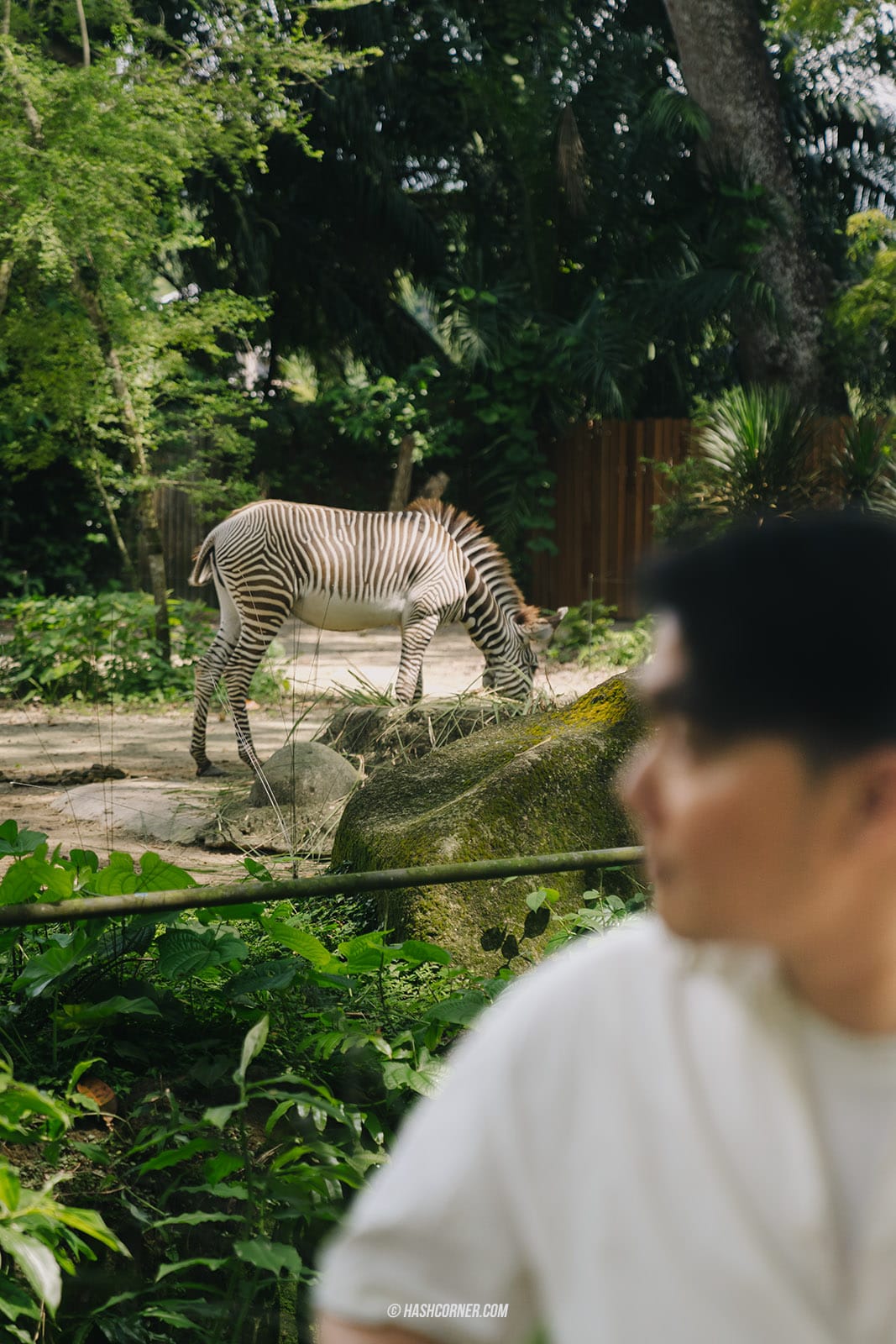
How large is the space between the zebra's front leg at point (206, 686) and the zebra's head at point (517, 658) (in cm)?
166

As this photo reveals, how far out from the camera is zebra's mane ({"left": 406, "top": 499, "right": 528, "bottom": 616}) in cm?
876

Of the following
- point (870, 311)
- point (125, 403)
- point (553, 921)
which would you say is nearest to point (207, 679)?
point (125, 403)

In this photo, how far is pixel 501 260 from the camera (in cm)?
1622

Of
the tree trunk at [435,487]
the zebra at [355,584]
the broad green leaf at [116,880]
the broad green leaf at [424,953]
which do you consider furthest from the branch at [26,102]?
the broad green leaf at [424,953]

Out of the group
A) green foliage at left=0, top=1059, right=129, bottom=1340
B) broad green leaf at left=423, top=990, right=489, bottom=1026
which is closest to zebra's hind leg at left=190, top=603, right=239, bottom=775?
broad green leaf at left=423, top=990, right=489, bottom=1026

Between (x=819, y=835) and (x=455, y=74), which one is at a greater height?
(x=455, y=74)

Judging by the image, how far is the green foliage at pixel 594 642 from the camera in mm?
11266

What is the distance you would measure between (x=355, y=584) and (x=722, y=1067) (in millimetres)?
7912

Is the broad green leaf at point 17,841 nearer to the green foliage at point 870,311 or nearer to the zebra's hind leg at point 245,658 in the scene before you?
A: the zebra's hind leg at point 245,658

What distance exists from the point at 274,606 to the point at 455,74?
31.4 ft

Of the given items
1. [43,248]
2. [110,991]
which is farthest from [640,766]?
[43,248]

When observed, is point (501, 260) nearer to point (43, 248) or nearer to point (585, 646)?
point (585, 646)

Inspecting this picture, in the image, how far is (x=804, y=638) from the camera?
522 mm

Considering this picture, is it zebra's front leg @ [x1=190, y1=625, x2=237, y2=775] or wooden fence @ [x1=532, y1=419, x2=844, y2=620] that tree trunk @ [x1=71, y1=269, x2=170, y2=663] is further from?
wooden fence @ [x1=532, y1=419, x2=844, y2=620]
